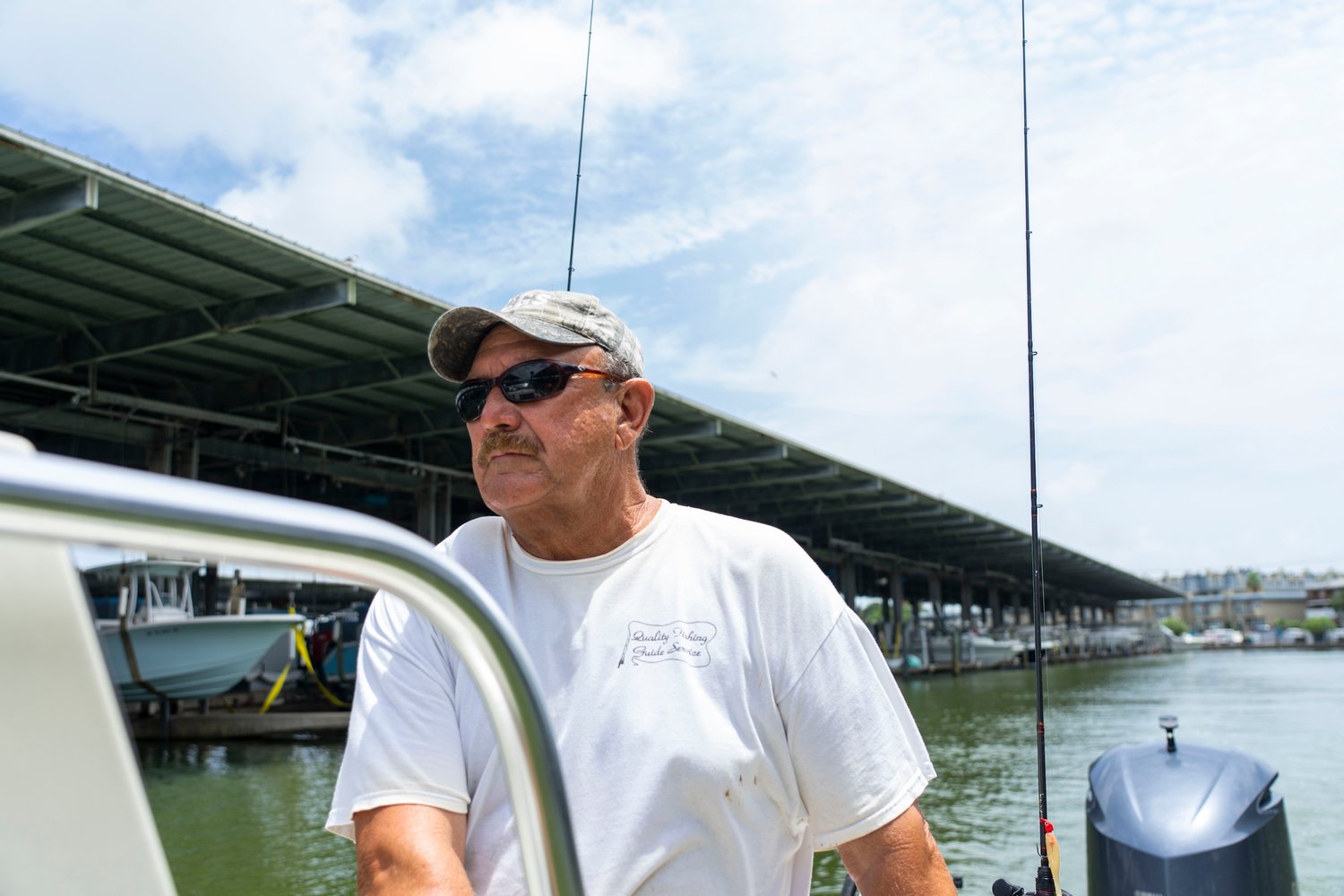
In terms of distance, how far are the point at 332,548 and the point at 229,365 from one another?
18.7 m

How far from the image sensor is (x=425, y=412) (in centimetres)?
2141

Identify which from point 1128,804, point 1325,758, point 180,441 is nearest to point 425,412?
point 180,441

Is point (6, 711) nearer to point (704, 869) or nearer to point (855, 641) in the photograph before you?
point (704, 869)

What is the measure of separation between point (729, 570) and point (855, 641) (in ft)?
0.82

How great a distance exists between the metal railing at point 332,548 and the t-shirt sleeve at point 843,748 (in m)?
1.09

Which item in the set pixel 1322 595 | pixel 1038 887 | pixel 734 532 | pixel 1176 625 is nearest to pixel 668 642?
pixel 734 532

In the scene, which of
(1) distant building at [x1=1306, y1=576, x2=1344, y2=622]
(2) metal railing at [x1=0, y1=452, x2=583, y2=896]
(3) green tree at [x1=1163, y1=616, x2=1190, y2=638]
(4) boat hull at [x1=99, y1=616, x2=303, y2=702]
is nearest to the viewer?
(2) metal railing at [x1=0, y1=452, x2=583, y2=896]

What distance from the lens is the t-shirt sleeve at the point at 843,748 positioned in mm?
1783

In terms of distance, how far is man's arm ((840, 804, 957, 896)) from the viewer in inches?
70.0

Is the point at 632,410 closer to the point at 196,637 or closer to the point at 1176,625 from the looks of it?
the point at 196,637

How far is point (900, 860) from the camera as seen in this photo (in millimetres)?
1786

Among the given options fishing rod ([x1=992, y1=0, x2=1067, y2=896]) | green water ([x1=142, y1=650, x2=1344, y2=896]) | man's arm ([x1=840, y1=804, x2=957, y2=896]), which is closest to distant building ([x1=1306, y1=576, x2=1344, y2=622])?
green water ([x1=142, y1=650, x2=1344, y2=896])

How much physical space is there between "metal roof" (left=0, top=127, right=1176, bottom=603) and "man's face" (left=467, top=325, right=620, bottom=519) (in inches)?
398

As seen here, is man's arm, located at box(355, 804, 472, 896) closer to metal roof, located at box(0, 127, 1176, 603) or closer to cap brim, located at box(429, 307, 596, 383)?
cap brim, located at box(429, 307, 596, 383)
